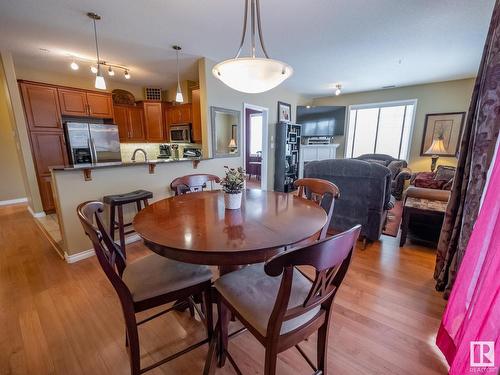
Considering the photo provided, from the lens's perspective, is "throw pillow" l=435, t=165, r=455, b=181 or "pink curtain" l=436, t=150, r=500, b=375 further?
"throw pillow" l=435, t=165, r=455, b=181

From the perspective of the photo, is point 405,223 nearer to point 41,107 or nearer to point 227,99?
point 227,99

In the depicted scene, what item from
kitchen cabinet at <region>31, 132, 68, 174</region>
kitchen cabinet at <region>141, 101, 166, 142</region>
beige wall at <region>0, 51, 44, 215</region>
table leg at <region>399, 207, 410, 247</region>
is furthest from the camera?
kitchen cabinet at <region>141, 101, 166, 142</region>

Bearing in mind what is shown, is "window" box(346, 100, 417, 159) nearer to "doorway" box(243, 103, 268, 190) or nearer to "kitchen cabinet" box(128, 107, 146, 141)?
"doorway" box(243, 103, 268, 190)

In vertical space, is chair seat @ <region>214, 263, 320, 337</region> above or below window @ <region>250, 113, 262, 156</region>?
below

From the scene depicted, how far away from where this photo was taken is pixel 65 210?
7.25 ft

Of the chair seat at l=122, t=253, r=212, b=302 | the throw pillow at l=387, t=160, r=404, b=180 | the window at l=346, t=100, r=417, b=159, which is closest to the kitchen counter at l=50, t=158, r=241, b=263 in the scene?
the chair seat at l=122, t=253, r=212, b=302

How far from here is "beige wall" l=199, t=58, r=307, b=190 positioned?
3.40m

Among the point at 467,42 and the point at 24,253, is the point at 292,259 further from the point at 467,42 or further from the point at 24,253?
the point at 467,42

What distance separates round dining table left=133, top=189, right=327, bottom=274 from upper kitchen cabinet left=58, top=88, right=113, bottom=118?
146 inches

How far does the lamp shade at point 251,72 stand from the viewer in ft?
4.59

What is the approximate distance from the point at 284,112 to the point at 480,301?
5.06 meters

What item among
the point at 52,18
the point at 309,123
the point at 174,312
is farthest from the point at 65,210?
the point at 309,123

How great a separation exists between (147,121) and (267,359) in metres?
5.09
